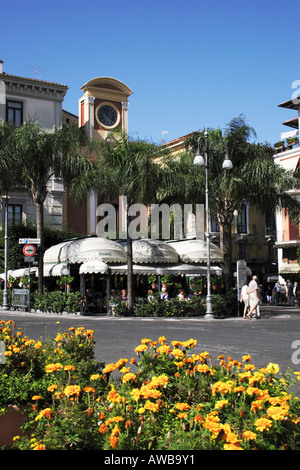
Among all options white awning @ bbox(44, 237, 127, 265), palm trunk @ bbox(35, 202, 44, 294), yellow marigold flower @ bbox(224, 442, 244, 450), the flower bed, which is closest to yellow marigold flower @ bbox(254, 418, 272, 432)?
the flower bed

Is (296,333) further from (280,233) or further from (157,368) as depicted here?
(280,233)

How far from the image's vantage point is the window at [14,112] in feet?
124

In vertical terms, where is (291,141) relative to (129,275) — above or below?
above

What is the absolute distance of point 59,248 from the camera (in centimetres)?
2978

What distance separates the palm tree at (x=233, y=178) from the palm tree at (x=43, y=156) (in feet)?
16.4

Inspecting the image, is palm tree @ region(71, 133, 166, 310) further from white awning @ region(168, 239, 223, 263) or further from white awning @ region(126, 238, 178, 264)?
white awning @ region(168, 239, 223, 263)

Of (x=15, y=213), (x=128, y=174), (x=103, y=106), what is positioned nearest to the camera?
(x=128, y=174)

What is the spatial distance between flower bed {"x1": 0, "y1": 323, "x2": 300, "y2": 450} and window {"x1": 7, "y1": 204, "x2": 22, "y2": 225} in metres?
33.8

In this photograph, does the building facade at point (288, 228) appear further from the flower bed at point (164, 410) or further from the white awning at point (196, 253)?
the flower bed at point (164, 410)

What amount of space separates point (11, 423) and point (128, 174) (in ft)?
65.1

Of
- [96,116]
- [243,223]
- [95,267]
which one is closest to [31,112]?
[96,116]

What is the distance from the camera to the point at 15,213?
3778cm

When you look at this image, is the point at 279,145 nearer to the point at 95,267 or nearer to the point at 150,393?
the point at 95,267

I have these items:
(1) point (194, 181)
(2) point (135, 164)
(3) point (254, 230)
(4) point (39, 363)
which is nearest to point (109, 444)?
(4) point (39, 363)
